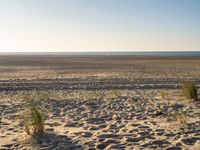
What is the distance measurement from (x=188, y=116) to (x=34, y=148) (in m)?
4.20

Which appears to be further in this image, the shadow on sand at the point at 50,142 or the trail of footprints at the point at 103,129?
the trail of footprints at the point at 103,129

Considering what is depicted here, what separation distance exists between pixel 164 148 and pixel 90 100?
6.04 meters

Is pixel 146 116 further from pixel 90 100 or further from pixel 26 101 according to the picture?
pixel 26 101

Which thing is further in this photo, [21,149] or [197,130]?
[197,130]

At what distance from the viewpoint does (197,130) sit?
6.64m

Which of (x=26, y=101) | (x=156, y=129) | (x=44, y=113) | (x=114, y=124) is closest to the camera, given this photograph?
(x=156, y=129)

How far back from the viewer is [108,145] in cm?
583

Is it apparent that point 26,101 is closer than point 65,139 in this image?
No

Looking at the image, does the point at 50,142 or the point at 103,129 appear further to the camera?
the point at 103,129

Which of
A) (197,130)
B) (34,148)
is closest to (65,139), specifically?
(34,148)

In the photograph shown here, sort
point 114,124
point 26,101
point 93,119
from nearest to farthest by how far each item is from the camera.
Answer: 1. point 114,124
2. point 93,119
3. point 26,101

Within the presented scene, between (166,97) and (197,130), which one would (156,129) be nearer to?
(197,130)

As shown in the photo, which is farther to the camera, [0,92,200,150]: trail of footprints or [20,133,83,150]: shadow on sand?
[0,92,200,150]: trail of footprints

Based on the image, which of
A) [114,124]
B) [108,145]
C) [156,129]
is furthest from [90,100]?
[108,145]
